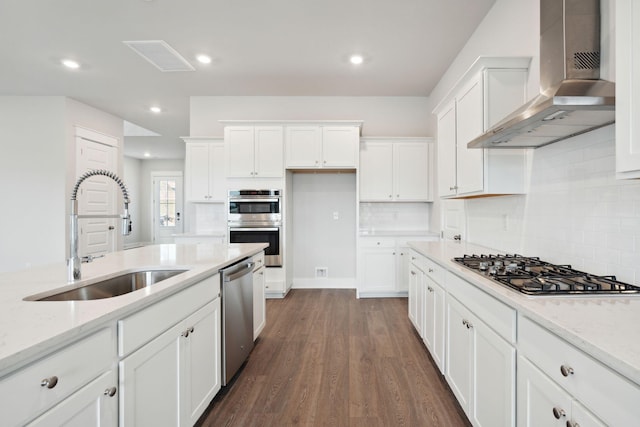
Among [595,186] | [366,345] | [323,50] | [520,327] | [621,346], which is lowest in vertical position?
[366,345]

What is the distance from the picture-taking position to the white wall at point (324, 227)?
4805 mm

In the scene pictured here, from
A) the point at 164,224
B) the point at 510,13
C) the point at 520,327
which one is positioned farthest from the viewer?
the point at 164,224

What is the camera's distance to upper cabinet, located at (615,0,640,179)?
102cm

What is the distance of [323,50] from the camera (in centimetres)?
339

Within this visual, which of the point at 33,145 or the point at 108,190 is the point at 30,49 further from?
the point at 108,190

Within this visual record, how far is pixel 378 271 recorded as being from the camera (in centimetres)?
424

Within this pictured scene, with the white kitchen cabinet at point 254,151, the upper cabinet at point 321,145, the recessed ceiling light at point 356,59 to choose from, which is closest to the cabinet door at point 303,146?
the upper cabinet at point 321,145

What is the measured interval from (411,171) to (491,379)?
11.1 ft

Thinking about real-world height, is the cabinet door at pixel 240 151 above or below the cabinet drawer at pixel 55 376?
above

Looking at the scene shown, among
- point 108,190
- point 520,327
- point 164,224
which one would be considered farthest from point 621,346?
point 164,224

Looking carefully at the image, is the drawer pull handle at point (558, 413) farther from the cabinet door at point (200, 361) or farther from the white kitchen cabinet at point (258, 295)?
the white kitchen cabinet at point (258, 295)

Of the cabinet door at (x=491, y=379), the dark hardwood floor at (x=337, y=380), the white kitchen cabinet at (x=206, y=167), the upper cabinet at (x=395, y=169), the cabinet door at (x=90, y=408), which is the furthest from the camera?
the white kitchen cabinet at (x=206, y=167)

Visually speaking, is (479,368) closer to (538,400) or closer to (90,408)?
(538,400)

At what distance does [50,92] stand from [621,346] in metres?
6.53
